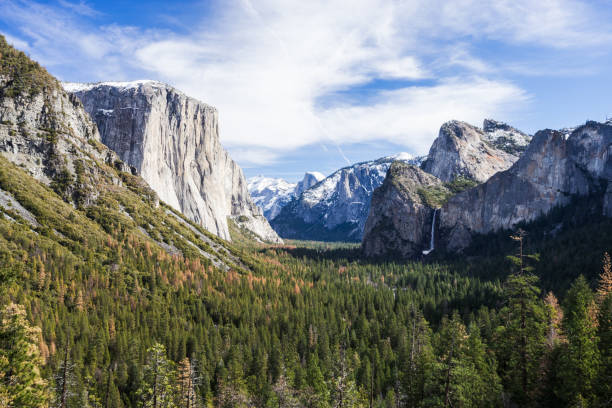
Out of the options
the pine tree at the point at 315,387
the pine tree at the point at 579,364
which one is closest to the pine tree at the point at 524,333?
the pine tree at the point at 579,364

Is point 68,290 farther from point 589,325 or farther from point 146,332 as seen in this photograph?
point 589,325

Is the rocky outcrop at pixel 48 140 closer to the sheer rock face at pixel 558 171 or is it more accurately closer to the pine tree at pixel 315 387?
the pine tree at pixel 315 387

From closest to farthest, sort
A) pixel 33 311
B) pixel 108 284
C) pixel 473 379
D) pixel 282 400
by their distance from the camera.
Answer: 1. pixel 473 379
2. pixel 282 400
3. pixel 33 311
4. pixel 108 284

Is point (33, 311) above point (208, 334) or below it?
above

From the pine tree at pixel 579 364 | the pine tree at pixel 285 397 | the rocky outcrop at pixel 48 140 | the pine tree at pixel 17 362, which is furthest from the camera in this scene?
the rocky outcrop at pixel 48 140

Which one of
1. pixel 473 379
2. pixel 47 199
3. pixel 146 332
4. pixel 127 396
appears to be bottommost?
pixel 127 396

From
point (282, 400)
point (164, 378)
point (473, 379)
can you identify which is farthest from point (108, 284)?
point (473, 379)

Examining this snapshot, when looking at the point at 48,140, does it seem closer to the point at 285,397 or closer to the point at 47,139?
the point at 47,139

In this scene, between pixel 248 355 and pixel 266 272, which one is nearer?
pixel 248 355
